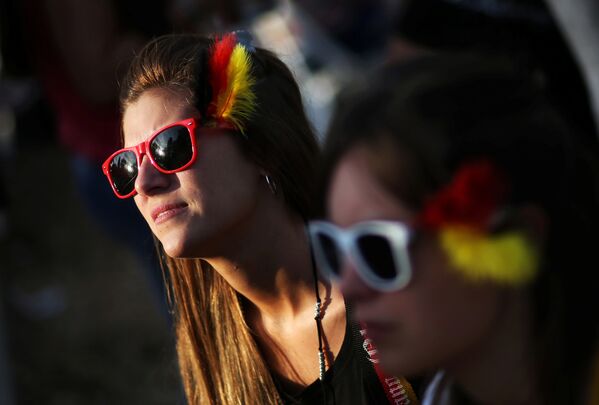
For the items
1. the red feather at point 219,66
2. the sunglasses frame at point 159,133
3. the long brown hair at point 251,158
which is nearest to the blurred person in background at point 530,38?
the long brown hair at point 251,158

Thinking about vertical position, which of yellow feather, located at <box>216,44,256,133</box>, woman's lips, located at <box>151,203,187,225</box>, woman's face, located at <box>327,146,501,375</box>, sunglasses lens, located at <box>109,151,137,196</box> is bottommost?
woman's face, located at <box>327,146,501,375</box>

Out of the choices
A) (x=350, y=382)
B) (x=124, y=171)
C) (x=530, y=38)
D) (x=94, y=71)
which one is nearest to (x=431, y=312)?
(x=350, y=382)

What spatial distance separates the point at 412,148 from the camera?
1138 mm

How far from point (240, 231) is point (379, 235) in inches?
25.7

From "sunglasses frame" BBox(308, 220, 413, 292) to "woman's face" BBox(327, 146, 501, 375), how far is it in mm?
11

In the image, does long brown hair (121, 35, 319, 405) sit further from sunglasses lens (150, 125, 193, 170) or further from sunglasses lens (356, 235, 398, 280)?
sunglasses lens (356, 235, 398, 280)

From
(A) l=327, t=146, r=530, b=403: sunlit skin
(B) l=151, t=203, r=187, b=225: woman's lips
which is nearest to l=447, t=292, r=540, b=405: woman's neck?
(A) l=327, t=146, r=530, b=403: sunlit skin

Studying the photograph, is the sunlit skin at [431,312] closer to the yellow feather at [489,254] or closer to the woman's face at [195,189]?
the yellow feather at [489,254]

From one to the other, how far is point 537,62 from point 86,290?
127 inches

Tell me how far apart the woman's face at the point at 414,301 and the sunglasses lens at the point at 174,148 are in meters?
0.53

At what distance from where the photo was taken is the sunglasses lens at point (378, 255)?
114 cm

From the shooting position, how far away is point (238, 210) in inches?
67.7

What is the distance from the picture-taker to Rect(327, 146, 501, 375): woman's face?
3.70 feet

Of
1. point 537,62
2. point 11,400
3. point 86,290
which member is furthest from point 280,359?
point 86,290
